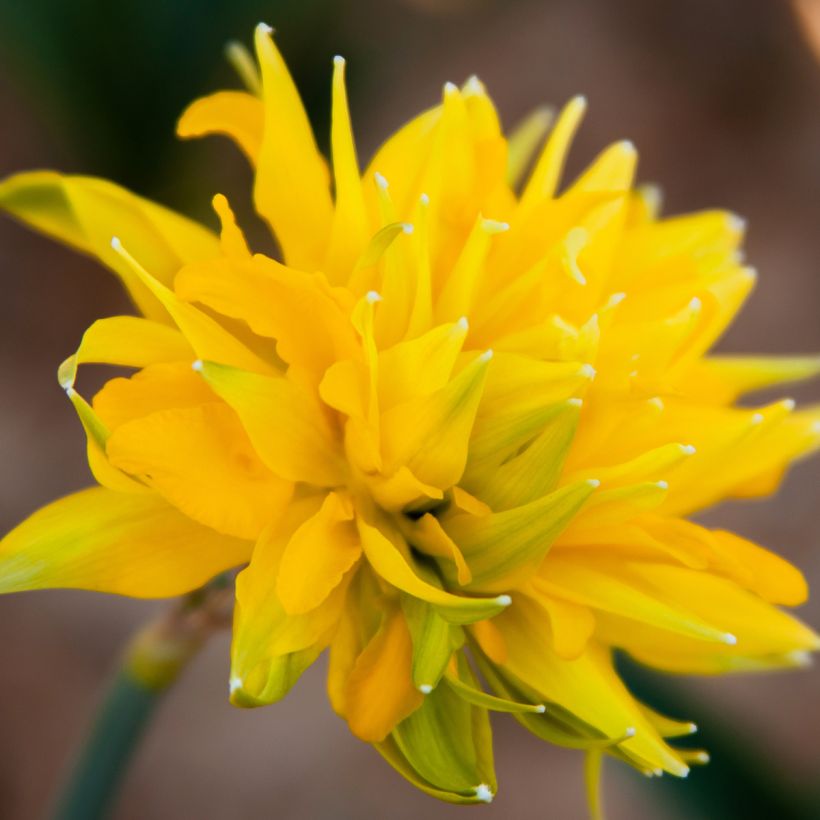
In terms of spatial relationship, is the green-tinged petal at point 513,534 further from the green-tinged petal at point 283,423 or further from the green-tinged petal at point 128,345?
the green-tinged petal at point 128,345

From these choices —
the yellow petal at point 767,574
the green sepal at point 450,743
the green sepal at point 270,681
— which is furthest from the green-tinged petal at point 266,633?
the yellow petal at point 767,574

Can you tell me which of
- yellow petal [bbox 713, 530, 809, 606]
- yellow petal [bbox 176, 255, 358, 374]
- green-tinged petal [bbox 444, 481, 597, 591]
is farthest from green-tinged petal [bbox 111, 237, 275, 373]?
yellow petal [bbox 713, 530, 809, 606]

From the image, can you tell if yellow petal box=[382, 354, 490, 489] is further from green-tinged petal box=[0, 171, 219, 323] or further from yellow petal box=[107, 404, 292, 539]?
green-tinged petal box=[0, 171, 219, 323]

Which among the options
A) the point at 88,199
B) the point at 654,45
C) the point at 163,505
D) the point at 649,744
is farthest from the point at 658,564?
the point at 654,45

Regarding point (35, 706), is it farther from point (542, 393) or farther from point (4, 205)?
point (542, 393)

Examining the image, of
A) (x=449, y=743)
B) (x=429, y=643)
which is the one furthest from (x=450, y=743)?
(x=429, y=643)

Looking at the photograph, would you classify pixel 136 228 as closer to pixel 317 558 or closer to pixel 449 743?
pixel 317 558

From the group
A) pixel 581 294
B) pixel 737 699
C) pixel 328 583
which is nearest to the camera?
pixel 328 583
